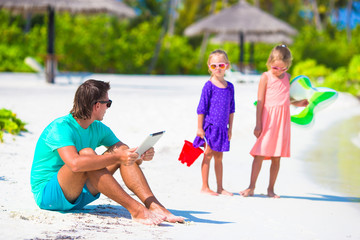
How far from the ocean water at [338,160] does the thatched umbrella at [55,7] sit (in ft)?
24.8

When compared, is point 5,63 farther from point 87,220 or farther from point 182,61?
point 87,220

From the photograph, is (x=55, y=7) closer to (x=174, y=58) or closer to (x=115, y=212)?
(x=115, y=212)

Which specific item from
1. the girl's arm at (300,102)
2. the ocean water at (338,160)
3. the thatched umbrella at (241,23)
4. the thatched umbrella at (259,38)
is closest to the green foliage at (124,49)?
the thatched umbrella at (259,38)

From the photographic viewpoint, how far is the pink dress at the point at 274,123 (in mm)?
5286

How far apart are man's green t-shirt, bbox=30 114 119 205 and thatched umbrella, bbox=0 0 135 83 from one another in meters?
12.3

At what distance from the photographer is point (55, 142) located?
12.1 ft

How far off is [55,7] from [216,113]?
37.8 feet

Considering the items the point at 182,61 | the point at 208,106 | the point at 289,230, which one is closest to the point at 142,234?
the point at 289,230

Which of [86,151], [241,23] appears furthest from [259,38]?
[86,151]

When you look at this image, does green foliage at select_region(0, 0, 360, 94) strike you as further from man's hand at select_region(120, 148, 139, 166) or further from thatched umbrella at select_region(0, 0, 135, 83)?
man's hand at select_region(120, 148, 139, 166)

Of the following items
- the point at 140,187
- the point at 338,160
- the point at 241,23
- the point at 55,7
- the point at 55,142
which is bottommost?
the point at 338,160

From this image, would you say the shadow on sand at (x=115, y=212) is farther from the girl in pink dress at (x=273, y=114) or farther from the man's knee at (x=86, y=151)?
the girl in pink dress at (x=273, y=114)

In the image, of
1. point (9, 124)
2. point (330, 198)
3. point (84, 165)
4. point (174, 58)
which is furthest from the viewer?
point (174, 58)

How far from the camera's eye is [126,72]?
26.6m
